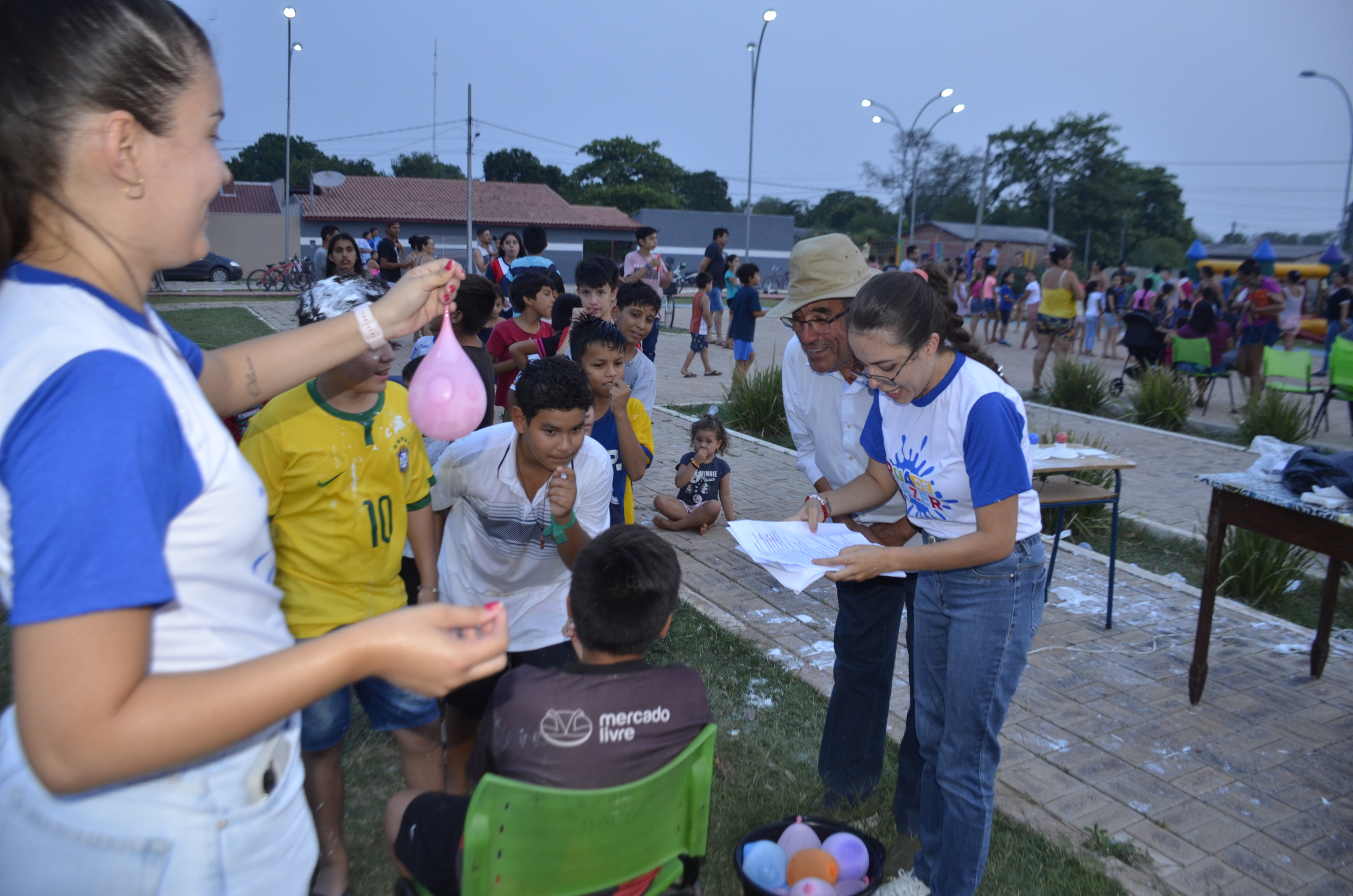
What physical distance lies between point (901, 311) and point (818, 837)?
1821 mm

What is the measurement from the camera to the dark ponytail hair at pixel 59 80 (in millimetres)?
1010

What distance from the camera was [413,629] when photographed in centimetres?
109

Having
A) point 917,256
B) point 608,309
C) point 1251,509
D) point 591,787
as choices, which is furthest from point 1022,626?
point 917,256

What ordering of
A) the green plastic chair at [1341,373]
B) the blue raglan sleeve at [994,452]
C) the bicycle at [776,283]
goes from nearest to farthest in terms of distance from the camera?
1. the blue raglan sleeve at [994,452]
2. the green plastic chair at [1341,373]
3. the bicycle at [776,283]

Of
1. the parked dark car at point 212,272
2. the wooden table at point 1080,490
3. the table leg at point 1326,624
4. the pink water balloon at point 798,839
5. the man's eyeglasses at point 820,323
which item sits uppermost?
the parked dark car at point 212,272

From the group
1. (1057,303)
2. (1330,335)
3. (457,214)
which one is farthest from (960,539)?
(457,214)

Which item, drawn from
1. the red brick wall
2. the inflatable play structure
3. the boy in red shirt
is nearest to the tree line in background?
the red brick wall

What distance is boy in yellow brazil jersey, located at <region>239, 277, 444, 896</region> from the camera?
2.56 metres

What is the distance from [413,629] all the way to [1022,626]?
2093 millimetres

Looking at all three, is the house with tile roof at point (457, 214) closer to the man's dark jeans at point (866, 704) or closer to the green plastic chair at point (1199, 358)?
the green plastic chair at point (1199, 358)

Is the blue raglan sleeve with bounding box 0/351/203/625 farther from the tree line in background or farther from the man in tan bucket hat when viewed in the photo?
the tree line in background

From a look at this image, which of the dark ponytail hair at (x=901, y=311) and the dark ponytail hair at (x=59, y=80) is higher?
the dark ponytail hair at (x=59, y=80)

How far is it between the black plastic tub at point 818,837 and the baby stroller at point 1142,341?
13.1 m

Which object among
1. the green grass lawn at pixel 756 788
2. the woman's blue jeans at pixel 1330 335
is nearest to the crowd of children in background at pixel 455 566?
the green grass lawn at pixel 756 788
